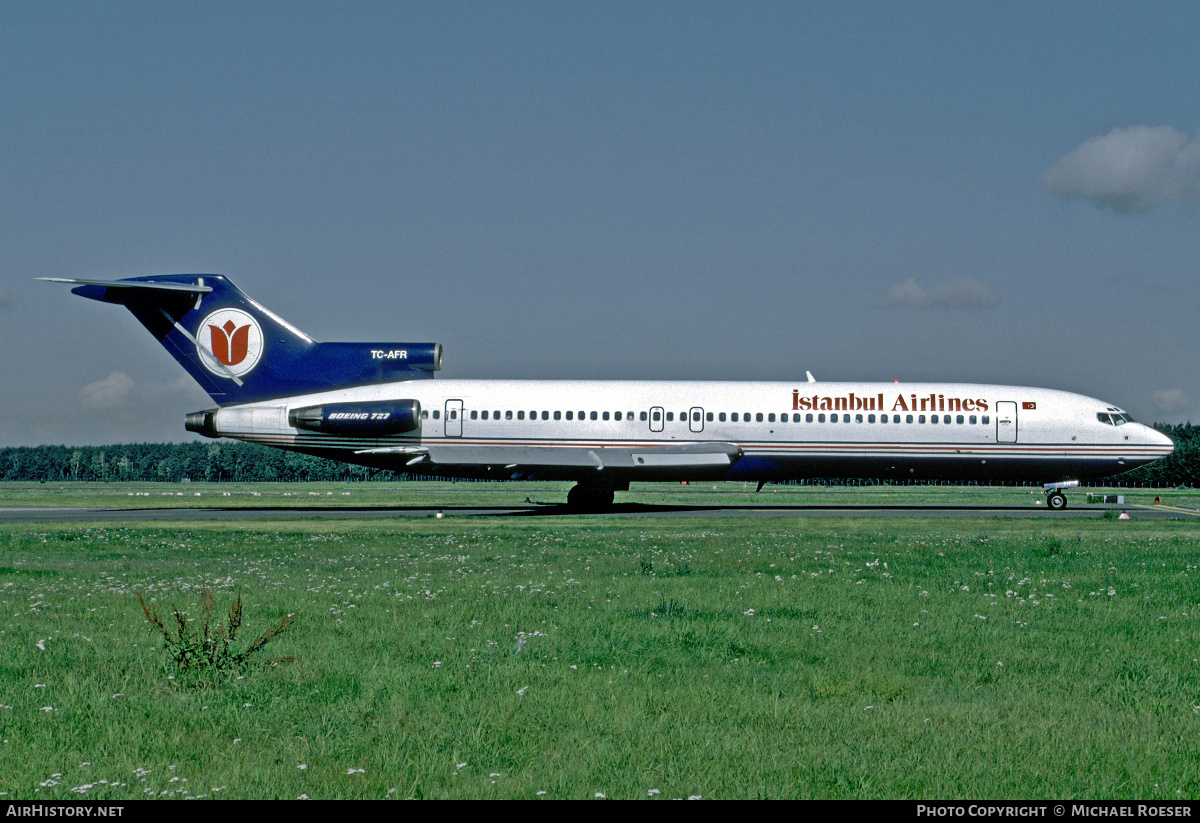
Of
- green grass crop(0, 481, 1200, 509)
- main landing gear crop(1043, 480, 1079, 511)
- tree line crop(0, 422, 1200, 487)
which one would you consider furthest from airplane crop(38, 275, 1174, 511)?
tree line crop(0, 422, 1200, 487)

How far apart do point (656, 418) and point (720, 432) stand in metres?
2.30

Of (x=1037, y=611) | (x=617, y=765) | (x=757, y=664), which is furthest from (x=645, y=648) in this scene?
(x=1037, y=611)

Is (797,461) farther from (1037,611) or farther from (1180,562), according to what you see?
(1037,611)

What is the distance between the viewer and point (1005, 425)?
37.3 metres

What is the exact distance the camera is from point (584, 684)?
833 centimetres

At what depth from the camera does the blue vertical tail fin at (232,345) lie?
124ft

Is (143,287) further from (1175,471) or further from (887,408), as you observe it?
(1175,471)

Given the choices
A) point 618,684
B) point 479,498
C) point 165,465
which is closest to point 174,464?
point 165,465

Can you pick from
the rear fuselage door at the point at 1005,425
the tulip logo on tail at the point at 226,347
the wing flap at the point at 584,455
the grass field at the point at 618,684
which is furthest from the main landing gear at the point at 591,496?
the grass field at the point at 618,684

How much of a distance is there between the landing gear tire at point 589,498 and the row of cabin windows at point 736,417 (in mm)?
2883

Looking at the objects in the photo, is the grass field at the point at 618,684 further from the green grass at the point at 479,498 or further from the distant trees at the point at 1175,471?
the distant trees at the point at 1175,471

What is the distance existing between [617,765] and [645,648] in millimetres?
3575

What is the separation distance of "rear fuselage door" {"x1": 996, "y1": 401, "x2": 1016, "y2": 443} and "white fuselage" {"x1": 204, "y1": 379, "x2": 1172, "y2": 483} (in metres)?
0.04

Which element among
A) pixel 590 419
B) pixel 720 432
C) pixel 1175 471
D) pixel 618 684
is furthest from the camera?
pixel 1175 471
